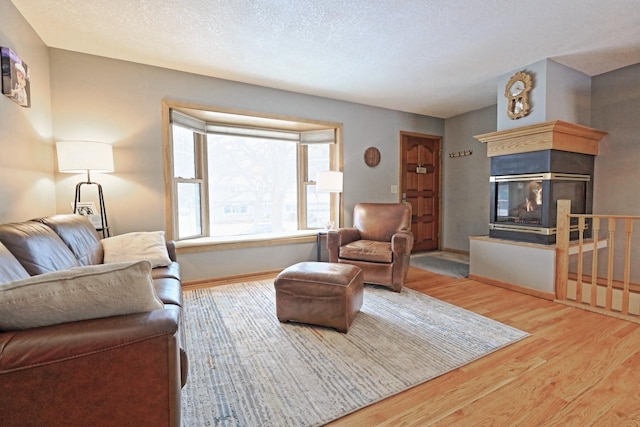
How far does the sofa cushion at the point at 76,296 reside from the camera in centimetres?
91

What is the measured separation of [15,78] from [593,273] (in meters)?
4.70

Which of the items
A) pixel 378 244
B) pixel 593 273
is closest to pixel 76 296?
pixel 378 244

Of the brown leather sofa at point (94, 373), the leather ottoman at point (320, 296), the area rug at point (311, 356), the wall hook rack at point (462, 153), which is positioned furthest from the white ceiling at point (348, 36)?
the area rug at point (311, 356)

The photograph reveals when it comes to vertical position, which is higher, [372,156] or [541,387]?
[372,156]

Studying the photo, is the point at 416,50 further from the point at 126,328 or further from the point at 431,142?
the point at 126,328

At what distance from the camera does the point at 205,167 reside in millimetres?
3900

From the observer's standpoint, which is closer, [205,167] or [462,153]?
[205,167]

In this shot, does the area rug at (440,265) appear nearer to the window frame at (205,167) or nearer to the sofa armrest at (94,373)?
the window frame at (205,167)

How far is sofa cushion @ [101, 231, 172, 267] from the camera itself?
7.59 feet

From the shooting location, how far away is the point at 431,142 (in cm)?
519

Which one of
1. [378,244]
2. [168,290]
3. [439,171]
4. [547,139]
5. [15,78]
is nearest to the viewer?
[168,290]

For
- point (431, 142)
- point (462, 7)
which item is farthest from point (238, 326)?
point (431, 142)

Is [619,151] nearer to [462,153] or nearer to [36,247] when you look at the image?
[462,153]

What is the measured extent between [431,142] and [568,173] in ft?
7.50
